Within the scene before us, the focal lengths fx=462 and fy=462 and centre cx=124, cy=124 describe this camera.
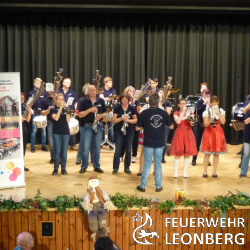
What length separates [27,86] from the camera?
11.3 meters

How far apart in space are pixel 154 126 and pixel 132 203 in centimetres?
126

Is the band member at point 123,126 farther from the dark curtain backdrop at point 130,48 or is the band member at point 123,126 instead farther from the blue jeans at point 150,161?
the dark curtain backdrop at point 130,48

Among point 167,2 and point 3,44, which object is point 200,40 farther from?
point 3,44

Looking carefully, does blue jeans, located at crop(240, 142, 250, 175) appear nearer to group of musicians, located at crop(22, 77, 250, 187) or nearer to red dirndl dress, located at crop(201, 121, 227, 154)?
group of musicians, located at crop(22, 77, 250, 187)

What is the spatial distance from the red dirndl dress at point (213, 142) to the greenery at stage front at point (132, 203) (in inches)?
64.2

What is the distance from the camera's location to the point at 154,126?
6.48m

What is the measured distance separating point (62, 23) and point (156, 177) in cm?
588

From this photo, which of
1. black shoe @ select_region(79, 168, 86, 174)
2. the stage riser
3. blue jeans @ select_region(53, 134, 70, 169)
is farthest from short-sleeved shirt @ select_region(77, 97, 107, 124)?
the stage riser

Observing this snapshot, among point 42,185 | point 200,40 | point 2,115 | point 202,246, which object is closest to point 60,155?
point 42,185

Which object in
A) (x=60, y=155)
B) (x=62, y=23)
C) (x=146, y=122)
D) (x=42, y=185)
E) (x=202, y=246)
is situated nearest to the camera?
(x=202, y=246)

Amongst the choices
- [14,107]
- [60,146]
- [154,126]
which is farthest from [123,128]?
[14,107]

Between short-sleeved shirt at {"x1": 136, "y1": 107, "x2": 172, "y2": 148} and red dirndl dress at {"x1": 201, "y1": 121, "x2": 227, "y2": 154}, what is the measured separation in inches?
49.2

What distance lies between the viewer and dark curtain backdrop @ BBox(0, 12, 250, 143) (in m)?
11.1

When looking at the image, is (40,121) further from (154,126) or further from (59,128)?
(154,126)
